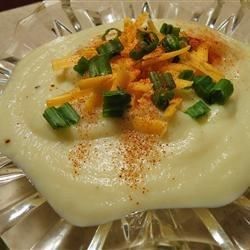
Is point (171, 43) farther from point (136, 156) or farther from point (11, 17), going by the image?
point (11, 17)

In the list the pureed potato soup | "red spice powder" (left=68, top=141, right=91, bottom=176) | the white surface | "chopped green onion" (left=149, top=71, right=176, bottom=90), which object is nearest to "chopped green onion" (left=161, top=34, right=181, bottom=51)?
the pureed potato soup

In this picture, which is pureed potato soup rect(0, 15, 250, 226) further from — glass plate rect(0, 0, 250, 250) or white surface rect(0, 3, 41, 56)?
white surface rect(0, 3, 41, 56)

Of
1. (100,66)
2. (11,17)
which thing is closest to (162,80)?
(100,66)

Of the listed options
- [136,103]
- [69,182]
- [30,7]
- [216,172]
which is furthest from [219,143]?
[30,7]

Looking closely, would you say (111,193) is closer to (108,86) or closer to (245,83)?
(108,86)

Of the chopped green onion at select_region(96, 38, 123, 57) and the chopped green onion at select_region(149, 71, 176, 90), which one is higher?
the chopped green onion at select_region(96, 38, 123, 57)

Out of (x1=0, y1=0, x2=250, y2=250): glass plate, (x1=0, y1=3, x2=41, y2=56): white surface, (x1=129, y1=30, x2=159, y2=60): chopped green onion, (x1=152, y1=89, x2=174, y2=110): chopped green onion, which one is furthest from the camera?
(x1=0, y1=3, x2=41, y2=56): white surface
